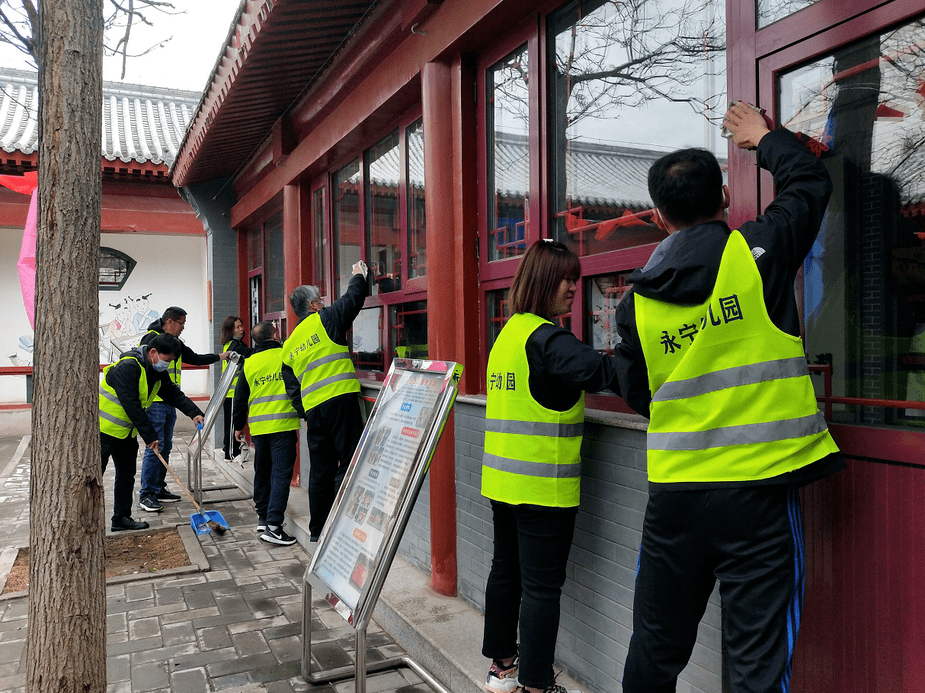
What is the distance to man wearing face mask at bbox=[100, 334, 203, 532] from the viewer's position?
5668 millimetres

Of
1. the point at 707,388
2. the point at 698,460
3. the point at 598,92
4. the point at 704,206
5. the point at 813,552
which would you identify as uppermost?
the point at 598,92

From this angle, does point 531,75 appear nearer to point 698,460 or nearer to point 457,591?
point 698,460

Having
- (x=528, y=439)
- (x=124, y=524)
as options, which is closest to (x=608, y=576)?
(x=528, y=439)

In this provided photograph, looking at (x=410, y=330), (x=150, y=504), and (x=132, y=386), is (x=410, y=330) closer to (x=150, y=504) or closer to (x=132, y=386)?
(x=132, y=386)

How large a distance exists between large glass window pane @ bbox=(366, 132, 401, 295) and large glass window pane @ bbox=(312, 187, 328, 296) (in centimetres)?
107

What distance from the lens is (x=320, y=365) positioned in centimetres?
483

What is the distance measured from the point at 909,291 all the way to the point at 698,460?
0.74m

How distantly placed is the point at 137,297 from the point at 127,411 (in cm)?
692

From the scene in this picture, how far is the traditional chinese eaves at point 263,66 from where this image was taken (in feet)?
15.2

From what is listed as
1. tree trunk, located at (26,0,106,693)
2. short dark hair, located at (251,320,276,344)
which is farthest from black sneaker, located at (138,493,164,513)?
tree trunk, located at (26,0,106,693)

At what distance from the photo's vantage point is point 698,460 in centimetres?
180

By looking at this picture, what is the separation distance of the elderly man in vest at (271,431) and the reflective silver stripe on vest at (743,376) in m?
4.00

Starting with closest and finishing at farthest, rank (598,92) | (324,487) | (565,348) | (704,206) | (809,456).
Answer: (809,456), (704,206), (565,348), (598,92), (324,487)

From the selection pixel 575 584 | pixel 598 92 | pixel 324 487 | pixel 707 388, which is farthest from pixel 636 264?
pixel 324 487
